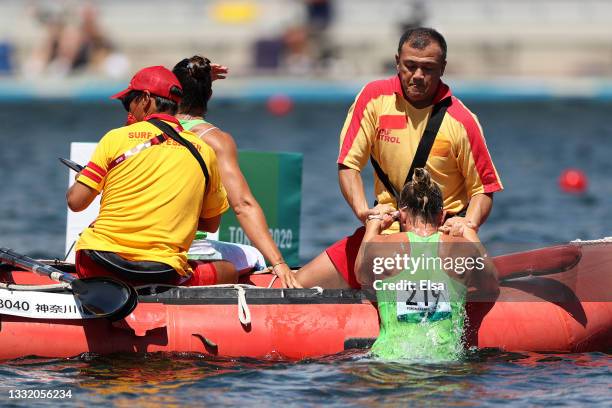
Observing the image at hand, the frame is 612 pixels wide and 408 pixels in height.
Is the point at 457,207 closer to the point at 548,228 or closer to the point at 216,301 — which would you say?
the point at 216,301

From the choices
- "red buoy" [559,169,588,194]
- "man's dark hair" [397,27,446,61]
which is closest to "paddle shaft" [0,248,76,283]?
"man's dark hair" [397,27,446,61]

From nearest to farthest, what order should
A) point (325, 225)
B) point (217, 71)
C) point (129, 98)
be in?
point (129, 98), point (217, 71), point (325, 225)

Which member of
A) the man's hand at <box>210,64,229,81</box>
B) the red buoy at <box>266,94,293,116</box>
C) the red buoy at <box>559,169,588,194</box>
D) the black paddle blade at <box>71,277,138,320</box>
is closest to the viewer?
the black paddle blade at <box>71,277,138,320</box>

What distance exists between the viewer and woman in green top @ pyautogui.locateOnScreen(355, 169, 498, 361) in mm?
7020

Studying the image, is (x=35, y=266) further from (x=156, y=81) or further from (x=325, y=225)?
(x=325, y=225)

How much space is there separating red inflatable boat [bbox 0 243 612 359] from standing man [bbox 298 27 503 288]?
43 centimetres

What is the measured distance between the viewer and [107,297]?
6938 mm

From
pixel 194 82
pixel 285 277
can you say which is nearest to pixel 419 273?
pixel 285 277

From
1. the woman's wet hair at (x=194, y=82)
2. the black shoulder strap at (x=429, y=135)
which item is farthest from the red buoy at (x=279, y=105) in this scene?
the black shoulder strap at (x=429, y=135)

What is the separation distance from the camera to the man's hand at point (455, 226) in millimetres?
7090

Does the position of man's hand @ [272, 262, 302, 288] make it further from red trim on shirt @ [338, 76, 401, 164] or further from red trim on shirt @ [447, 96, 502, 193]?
red trim on shirt @ [447, 96, 502, 193]

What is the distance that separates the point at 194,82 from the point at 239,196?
721 millimetres

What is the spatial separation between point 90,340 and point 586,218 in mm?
8581

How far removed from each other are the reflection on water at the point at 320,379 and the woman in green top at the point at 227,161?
2.28 feet
